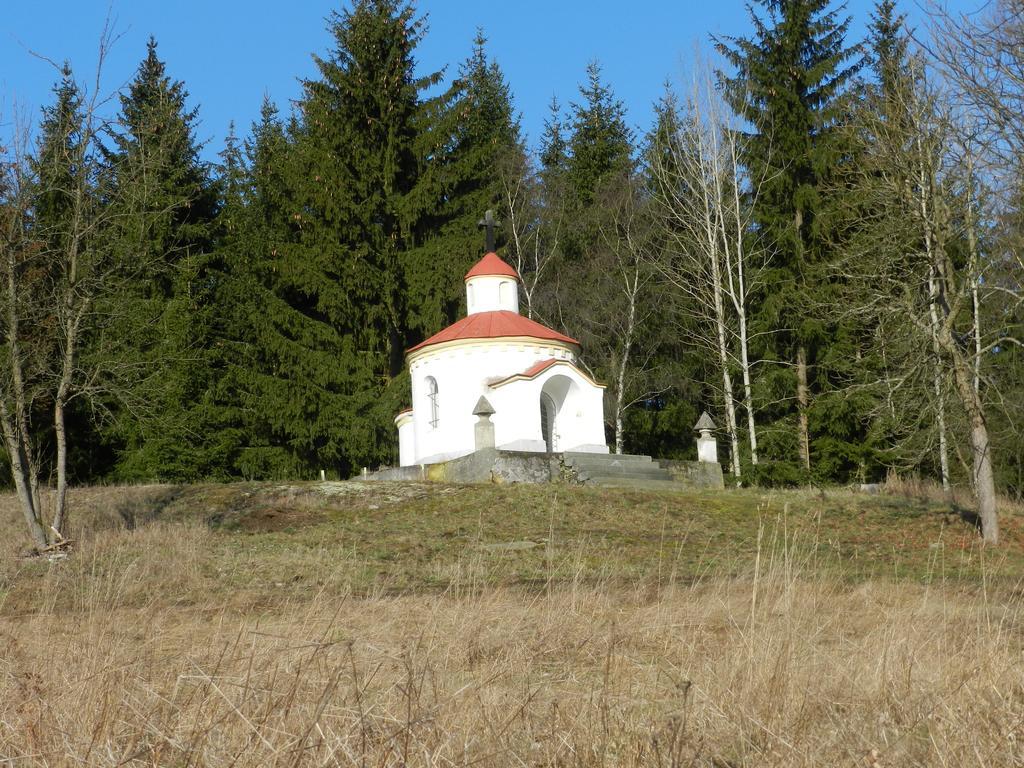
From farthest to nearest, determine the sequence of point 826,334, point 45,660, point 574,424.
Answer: point 826,334
point 574,424
point 45,660

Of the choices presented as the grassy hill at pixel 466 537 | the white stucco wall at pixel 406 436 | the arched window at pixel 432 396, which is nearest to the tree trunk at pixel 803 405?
the grassy hill at pixel 466 537

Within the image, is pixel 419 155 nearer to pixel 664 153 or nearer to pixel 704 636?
pixel 664 153

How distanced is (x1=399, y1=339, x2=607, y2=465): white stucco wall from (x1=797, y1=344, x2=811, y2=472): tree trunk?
6756mm

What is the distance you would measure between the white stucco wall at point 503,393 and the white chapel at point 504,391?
22mm

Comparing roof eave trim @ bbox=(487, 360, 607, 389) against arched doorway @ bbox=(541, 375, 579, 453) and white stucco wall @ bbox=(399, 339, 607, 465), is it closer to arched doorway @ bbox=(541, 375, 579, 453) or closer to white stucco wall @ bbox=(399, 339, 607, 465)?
white stucco wall @ bbox=(399, 339, 607, 465)

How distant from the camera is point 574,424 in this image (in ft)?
85.6

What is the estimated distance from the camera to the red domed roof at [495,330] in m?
25.8

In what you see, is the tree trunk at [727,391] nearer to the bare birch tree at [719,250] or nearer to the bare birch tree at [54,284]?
the bare birch tree at [719,250]

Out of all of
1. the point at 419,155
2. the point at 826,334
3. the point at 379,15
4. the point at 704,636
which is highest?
the point at 379,15

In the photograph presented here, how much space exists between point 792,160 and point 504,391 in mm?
12867

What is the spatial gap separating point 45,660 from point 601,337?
28.8 meters

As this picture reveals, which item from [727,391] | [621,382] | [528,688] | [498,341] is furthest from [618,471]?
[528,688]

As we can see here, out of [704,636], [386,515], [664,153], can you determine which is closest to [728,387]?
[664,153]

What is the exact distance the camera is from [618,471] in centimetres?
2411
